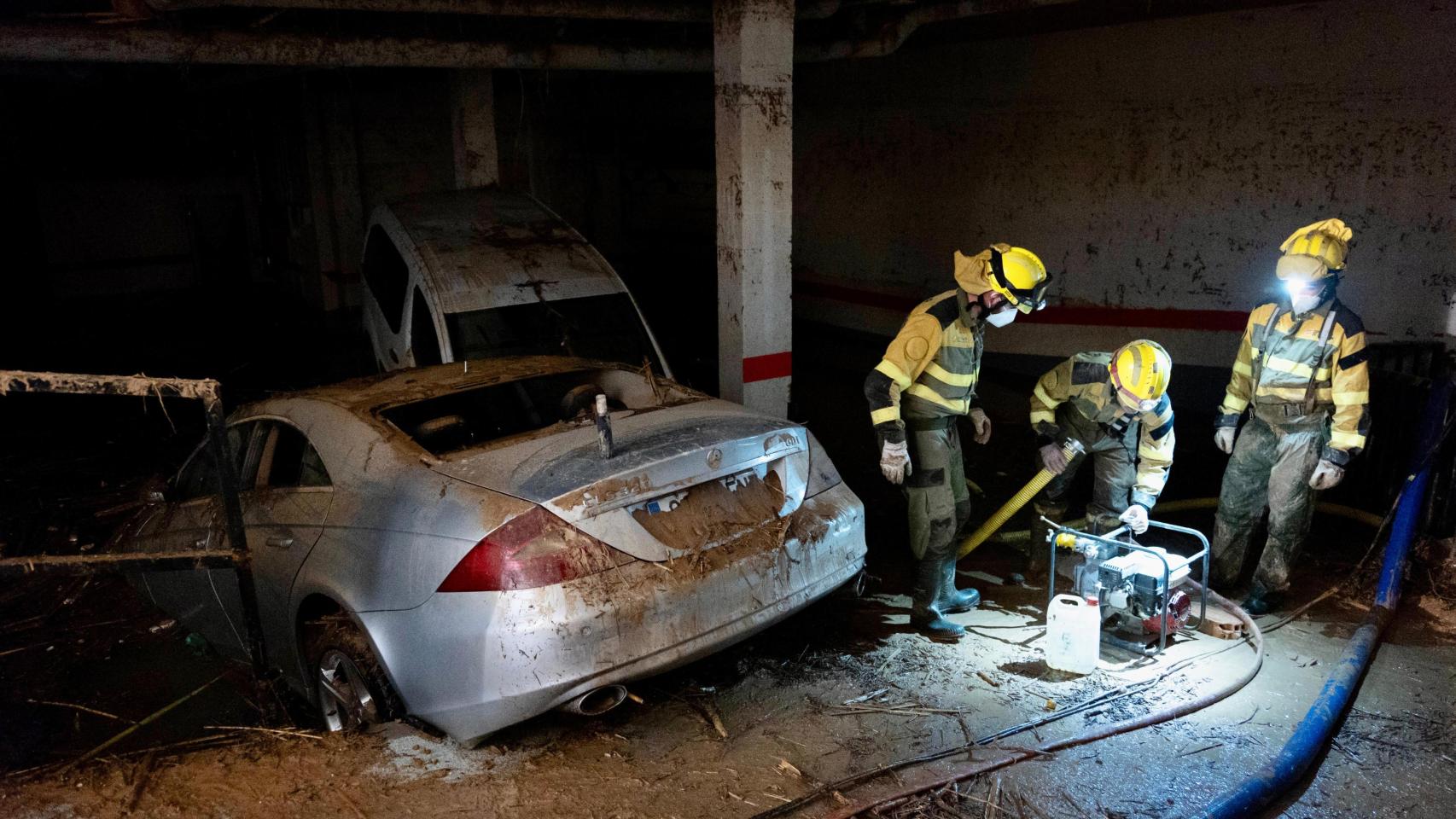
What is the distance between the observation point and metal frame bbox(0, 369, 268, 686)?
3211mm

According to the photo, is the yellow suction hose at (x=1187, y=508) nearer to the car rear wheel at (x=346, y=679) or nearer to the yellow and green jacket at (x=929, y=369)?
the yellow and green jacket at (x=929, y=369)

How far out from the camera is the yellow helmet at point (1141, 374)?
471 cm

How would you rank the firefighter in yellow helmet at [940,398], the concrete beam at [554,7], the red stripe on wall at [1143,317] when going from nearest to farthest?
the firefighter in yellow helmet at [940,398]
the concrete beam at [554,7]
the red stripe on wall at [1143,317]

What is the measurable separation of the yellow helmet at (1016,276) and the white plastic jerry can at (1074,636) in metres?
1.37

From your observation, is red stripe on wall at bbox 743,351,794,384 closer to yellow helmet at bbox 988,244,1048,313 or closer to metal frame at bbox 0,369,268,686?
yellow helmet at bbox 988,244,1048,313

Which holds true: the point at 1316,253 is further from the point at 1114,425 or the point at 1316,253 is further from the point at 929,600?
the point at 929,600

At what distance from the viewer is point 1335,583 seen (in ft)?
17.5

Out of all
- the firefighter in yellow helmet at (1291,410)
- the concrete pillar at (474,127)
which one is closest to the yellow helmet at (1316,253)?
the firefighter in yellow helmet at (1291,410)

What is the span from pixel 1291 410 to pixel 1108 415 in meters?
0.93

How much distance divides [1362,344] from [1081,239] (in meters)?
4.87

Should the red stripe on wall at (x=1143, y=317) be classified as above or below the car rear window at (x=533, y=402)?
below

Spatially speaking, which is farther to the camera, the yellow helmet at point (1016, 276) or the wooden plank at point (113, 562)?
the yellow helmet at point (1016, 276)

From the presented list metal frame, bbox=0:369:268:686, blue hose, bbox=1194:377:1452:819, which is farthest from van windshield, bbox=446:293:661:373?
blue hose, bbox=1194:377:1452:819

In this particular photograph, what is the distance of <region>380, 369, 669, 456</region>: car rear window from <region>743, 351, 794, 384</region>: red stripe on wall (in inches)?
103
